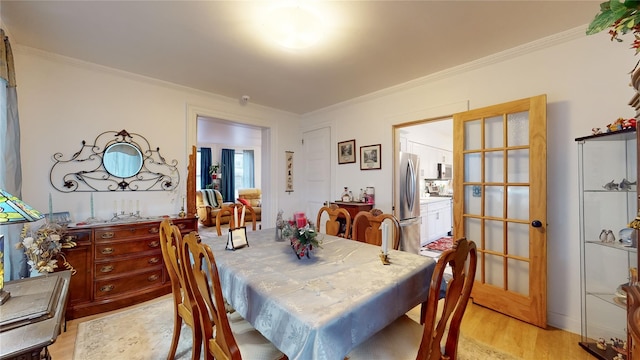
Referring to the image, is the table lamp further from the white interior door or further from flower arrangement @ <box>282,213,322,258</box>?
the white interior door

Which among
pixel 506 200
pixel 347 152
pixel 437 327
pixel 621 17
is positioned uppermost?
pixel 621 17

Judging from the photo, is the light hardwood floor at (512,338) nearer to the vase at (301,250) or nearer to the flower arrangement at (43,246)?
the flower arrangement at (43,246)

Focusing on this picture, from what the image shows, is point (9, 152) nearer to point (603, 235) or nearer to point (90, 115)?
point (90, 115)

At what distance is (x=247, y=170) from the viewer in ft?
29.6

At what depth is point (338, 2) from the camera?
1.72 metres

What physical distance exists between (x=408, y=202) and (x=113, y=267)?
379 centimetres

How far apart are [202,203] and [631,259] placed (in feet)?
24.9

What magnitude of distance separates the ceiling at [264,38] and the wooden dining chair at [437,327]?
70.2 inches

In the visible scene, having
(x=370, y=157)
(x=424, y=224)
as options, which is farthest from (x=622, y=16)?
(x=424, y=224)

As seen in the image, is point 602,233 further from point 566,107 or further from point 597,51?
point 597,51

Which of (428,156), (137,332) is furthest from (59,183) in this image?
(428,156)

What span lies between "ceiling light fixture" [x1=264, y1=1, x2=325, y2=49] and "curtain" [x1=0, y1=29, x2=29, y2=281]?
2054 millimetres

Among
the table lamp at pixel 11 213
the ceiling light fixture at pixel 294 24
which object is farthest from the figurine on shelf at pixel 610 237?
the table lamp at pixel 11 213

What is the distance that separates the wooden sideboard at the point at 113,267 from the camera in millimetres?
2252
